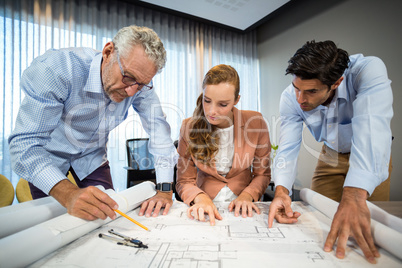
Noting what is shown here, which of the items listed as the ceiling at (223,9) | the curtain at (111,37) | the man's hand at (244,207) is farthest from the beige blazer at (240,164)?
the ceiling at (223,9)

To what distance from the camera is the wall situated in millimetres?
2389

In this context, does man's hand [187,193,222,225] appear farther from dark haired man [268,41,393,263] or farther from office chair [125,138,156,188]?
office chair [125,138,156,188]

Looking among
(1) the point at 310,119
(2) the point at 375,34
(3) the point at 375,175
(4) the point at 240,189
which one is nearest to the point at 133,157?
(4) the point at 240,189

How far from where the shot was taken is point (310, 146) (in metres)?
3.39

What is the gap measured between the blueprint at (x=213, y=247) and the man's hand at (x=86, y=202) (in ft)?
0.21

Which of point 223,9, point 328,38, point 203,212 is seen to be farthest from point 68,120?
point 328,38

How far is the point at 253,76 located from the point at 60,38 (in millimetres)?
3188

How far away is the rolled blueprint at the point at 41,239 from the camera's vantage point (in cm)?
54

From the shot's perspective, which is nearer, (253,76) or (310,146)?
(310,146)

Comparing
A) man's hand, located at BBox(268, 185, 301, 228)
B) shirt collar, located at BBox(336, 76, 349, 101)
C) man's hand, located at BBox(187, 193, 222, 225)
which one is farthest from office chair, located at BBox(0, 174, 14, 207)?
shirt collar, located at BBox(336, 76, 349, 101)

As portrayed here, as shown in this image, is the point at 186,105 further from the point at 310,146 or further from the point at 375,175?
the point at 375,175

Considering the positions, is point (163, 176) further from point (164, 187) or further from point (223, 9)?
point (223, 9)

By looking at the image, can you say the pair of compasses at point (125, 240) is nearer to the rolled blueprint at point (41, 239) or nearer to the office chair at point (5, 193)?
the rolled blueprint at point (41, 239)

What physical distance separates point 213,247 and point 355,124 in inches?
30.3
